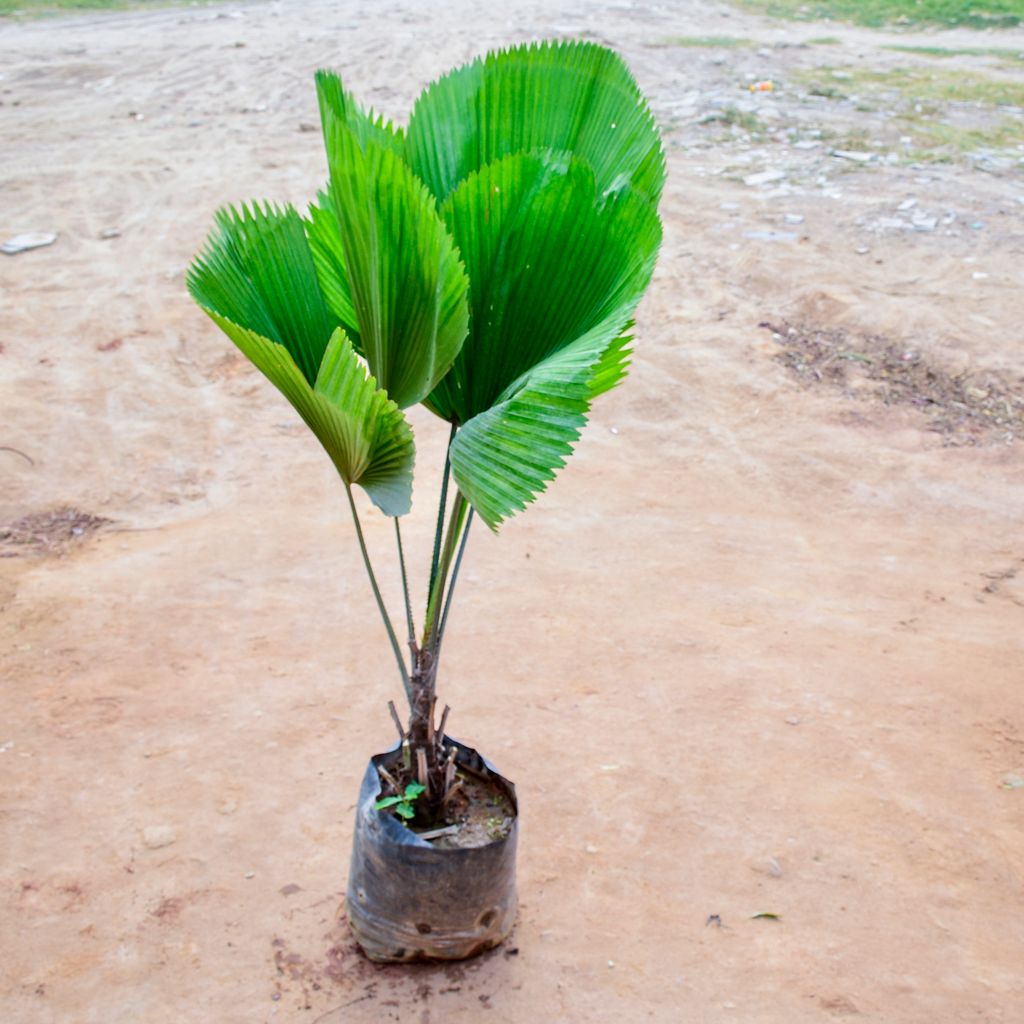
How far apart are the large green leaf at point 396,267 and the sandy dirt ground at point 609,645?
1.45m

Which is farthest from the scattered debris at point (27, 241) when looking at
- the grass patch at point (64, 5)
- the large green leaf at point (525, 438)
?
the grass patch at point (64, 5)

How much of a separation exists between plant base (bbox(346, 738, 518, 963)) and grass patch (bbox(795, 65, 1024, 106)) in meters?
9.56

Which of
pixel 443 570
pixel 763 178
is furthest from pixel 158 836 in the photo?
pixel 763 178

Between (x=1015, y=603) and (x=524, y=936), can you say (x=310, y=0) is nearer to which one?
(x=1015, y=603)

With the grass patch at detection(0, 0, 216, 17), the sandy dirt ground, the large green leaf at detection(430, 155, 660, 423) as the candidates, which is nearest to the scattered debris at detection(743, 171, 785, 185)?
the sandy dirt ground

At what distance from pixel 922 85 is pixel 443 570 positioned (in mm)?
10254

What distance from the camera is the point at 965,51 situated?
41.1 feet

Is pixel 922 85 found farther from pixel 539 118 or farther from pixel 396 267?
pixel 396 267

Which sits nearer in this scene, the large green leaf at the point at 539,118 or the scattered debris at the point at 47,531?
the large green leaf at the point at 539,118

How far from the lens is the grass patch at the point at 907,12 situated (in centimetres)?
1426

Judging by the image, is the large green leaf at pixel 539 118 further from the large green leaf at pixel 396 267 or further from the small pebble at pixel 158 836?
the small pebble at pixel 158 836

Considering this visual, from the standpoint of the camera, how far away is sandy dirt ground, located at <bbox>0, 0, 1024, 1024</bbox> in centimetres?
274

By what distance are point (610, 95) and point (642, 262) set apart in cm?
45

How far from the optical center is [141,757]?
346cm
